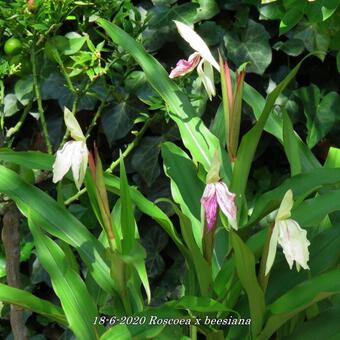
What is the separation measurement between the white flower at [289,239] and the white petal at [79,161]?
0.35 meters

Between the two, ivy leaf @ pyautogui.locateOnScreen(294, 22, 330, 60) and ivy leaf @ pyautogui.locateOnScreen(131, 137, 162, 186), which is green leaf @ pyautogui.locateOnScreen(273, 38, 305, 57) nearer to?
ivy leaf @ pyautogui.locateOnScreen(294, 22, 330, 60)

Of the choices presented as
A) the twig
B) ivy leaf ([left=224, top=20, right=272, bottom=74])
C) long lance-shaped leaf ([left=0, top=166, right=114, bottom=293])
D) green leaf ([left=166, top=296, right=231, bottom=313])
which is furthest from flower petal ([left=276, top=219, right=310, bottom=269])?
ivy leaf ([left=224, top=20, right=272, bottom=74])

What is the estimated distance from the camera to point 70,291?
1.41 metres

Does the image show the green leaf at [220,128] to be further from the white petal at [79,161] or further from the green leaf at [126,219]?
the white petal at [79,161]

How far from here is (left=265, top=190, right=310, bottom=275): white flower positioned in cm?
112

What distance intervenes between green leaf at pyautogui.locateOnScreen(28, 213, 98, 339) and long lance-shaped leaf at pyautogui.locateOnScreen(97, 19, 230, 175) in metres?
0.38

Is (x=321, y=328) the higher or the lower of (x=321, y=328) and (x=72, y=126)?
the lower

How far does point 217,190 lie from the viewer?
119 cm

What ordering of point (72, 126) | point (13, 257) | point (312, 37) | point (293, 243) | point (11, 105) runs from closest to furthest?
point (293, 243) → point (72, 126) → point (13, 257) → point (312, 37) → point (11, 105)

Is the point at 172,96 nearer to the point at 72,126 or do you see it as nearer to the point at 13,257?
the point at 72,126

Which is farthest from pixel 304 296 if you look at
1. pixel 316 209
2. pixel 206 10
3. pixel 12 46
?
pixel 206 10

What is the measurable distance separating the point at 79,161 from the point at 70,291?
1.07 feet

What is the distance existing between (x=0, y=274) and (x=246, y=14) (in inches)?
44.0

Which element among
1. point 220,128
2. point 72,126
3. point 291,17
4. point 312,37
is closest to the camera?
point 72,126
